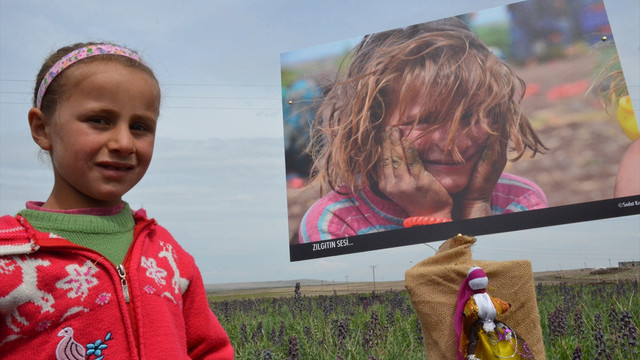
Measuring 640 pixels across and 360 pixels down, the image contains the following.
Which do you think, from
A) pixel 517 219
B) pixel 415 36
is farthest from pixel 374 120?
pixel 517 219

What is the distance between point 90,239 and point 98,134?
246mm

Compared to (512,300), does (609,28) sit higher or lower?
higher

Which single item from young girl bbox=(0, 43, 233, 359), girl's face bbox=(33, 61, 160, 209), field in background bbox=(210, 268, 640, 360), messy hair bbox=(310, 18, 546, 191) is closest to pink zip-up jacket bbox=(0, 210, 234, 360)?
young girl bbox=(0, 43, 233, 359)

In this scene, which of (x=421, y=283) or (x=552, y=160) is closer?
(x=421, y=283)

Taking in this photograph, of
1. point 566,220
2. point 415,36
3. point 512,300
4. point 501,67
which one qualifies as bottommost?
point 512,300

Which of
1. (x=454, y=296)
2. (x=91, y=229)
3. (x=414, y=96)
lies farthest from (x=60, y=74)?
(x=414, y=96)

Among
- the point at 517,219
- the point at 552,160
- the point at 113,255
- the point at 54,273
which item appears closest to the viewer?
the point at 54,273

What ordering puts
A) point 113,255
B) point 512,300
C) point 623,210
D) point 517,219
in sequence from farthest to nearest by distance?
point 517,219, point 623,210, point 512,300, point 113,255

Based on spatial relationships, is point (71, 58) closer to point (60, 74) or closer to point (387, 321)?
point (60, 74)

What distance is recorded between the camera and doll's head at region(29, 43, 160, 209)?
3.83 ft

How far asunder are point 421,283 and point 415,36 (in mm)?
6063

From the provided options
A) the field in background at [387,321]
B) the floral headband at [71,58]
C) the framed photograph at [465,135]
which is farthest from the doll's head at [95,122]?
the framed photograph at [465,135]

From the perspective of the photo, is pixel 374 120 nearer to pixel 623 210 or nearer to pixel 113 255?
pixel 623 210

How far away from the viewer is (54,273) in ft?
3.63
